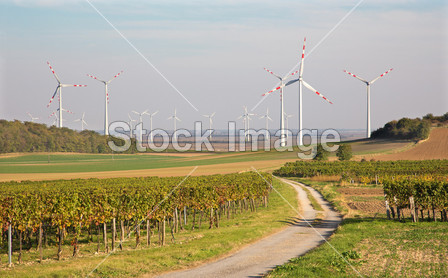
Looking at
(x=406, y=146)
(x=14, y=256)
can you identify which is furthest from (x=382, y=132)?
(x=14, y=256)

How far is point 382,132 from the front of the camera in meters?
176

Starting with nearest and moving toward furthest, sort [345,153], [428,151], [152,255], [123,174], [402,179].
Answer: [152,255]
[402,179]
[123,174]
[345,153]
[428,151]

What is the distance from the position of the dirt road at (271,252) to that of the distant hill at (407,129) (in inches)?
4773

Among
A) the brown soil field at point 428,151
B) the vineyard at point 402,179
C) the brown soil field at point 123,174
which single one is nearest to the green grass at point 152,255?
the vineyard at point 402,179

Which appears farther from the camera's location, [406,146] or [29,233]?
[406,146]

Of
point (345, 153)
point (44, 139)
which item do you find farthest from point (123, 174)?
point (44, 139)

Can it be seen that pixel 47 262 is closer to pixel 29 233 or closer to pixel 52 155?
pixel 29 233

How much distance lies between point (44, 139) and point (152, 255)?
158930 millimetres

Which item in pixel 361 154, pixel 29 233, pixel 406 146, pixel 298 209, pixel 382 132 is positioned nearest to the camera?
pixel 29 233

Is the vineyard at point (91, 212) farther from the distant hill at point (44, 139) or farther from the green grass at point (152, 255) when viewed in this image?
the distant hill at point (44, 139)

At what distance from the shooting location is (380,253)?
80.1ft

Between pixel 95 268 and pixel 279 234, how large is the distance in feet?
46.5

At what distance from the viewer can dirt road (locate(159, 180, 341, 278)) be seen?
21891 millimetres

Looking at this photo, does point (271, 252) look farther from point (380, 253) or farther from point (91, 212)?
point (91, 212)
